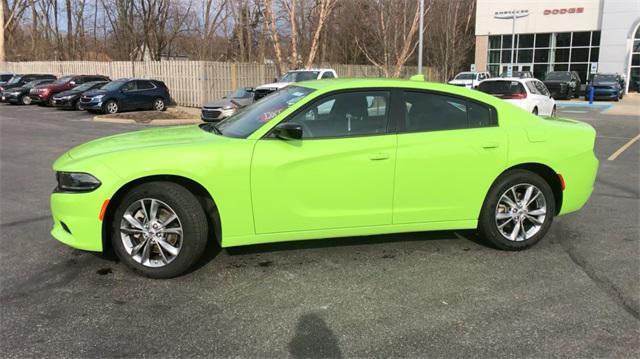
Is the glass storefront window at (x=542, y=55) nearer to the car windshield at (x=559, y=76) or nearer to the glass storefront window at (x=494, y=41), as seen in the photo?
the glass storefront window at (x=494, y=41)

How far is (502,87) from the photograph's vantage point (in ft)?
50.9

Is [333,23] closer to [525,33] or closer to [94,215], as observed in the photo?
[525,33]

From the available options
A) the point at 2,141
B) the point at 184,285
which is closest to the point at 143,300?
the point at 184,285

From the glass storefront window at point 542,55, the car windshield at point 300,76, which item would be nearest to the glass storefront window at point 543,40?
the glass storefront window at point 542,55

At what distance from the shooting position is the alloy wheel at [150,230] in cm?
417

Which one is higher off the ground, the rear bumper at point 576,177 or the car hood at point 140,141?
the car hood at point 140,141

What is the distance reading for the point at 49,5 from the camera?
5062 centimetres

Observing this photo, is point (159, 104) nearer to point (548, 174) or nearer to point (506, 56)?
point (548, 174)

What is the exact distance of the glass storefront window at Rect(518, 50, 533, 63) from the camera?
4547cm

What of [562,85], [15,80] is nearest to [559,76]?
[562,85]

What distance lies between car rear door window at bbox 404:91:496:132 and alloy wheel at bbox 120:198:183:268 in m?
2.13

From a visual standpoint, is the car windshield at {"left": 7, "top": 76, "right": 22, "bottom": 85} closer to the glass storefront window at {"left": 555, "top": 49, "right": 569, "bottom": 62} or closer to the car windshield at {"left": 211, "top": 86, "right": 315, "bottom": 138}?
the car windshield at {"left": 211, "top": 86, "right": 315, "bottom": 138}

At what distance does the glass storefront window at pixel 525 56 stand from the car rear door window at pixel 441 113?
45.0 metres

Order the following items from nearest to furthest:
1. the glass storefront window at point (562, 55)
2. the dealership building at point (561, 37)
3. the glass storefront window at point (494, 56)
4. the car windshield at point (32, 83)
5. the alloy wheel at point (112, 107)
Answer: the alloy wheel at point (112, 107) → the car windshield at point (32, 83) → the dealership building at point (561, 37) → the glass storefront window at point (562, 55) → the glass storefront window at point (494, 56)
